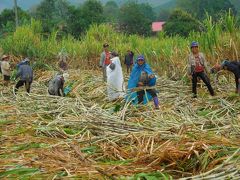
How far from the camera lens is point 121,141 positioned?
5.32m

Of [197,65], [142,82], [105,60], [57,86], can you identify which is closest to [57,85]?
[57,86]

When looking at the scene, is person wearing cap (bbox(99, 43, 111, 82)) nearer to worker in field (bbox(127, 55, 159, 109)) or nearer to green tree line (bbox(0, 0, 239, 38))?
worker in field (bbox(127, 55, 159, 109))

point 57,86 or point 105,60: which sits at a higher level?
point 105,60

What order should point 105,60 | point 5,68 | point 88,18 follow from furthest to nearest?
point 88,18 → point 105,60 → point 5,68

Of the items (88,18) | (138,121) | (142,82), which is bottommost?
(138,121)

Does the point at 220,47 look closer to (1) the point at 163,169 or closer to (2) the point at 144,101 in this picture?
(2) the point at 144,101

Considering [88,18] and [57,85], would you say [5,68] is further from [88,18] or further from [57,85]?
[88,18]

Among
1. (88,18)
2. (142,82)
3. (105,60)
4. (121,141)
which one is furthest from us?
(88,18)

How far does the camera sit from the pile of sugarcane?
425 centimetres

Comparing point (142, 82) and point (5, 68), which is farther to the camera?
point (5, 68)

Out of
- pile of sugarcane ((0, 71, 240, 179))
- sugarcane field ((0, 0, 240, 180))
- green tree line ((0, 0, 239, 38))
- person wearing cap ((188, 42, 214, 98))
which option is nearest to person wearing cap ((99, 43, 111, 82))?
sugarcane field ((0, 0, 240, 180))

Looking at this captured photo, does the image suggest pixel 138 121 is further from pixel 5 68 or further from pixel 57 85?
pixel 5 68

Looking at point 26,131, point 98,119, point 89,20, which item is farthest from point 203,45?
point 89,20

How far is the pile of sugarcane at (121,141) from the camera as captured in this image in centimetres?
425
